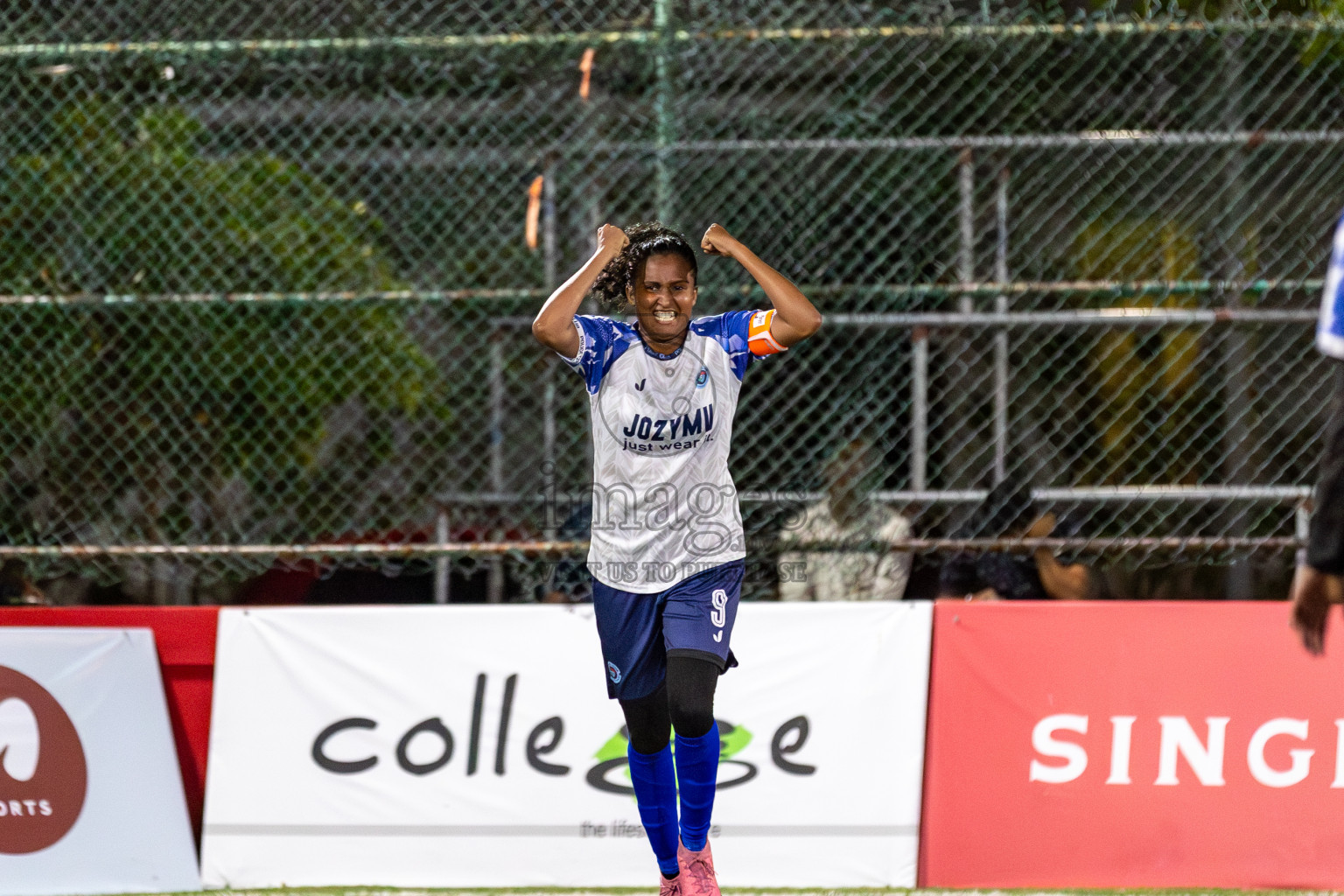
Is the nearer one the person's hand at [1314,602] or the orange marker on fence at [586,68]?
the person's hand at [1314,602]

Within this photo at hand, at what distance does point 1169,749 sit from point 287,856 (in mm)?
3222

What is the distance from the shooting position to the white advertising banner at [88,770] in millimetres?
4574

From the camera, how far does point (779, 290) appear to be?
12.5 feet

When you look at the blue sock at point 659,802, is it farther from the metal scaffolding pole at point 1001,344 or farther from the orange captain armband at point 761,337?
the metal scaffolding pole at point 1001,344

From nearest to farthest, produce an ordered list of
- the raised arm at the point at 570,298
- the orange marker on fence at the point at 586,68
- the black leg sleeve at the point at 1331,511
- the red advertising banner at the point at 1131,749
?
the black leg sleeve at the point at 1331,511
the raised arm at the point at 570,298
the red advertising banner at the point at 1131,749
the orange marker on fence at the point at 586,68

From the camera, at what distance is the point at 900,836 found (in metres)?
4.56

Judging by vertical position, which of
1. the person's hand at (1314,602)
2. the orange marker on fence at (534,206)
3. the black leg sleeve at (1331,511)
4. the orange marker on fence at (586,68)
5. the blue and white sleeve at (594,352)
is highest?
the orange marker on fence at (586,68)

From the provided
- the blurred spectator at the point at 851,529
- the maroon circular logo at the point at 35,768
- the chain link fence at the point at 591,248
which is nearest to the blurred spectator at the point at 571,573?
the chain link fence at the point at 591,248

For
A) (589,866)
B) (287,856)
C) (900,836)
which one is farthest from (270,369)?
(900,836)

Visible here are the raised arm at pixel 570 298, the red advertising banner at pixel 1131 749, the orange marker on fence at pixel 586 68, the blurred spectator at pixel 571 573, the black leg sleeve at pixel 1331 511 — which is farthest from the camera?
the blurred spectator at pixel 571 573

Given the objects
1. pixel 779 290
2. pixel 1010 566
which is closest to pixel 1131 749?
pixel 1010 566

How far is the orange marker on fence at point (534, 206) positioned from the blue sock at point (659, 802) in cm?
204

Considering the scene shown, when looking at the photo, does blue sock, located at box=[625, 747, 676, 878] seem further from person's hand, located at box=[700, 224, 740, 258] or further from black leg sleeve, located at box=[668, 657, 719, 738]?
person's hand, located at box=[700, 224, 740, 258]

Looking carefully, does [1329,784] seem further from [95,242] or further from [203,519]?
[95,242]
